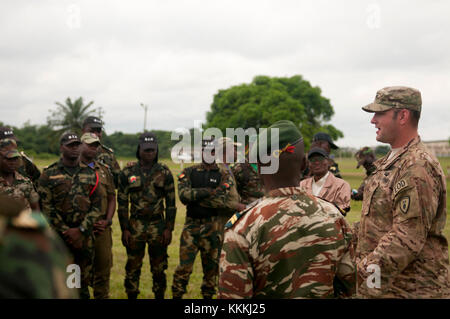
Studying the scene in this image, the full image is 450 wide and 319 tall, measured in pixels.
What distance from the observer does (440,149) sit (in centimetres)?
7225

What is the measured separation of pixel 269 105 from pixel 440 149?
2273 inches

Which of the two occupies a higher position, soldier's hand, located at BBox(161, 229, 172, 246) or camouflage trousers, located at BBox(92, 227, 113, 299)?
soldier's hand, located at BBox(161, 229, 172, 246)

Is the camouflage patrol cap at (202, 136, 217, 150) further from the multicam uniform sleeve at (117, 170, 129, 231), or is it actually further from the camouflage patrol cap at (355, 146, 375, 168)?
the camouflage patrol cap at (355, 146, 375, 168)

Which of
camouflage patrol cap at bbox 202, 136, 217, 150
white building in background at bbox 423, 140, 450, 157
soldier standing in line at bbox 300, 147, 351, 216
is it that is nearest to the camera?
soldier standing in line at bbox 300, 147, 351, 216

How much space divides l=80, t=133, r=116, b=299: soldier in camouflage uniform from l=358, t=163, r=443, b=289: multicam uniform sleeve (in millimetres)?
3755

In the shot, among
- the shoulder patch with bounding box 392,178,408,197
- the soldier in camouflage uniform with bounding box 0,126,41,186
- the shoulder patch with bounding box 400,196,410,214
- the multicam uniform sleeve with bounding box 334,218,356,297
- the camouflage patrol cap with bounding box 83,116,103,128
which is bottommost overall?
the multicam uniform sleeve with bounding box 334,218,356,297

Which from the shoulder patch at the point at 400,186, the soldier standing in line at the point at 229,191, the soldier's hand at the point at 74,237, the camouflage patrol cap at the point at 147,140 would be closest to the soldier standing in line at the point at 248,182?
the soldier standing in line at the point at 229,191

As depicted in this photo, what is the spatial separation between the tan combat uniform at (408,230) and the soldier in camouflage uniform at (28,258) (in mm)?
1969

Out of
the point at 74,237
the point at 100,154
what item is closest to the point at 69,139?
the point at 74,237

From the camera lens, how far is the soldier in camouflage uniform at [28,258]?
75 centimetres

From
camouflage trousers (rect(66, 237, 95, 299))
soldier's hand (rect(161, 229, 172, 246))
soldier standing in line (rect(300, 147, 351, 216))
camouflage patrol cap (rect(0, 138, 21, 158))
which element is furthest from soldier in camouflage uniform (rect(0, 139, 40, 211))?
soldier standing in line (rect(300, 147, 351, 216))

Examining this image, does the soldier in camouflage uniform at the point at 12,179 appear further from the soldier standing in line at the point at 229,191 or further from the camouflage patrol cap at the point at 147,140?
the soldier standing in line at the point at 229,191

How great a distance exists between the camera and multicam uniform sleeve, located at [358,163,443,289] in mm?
2223
